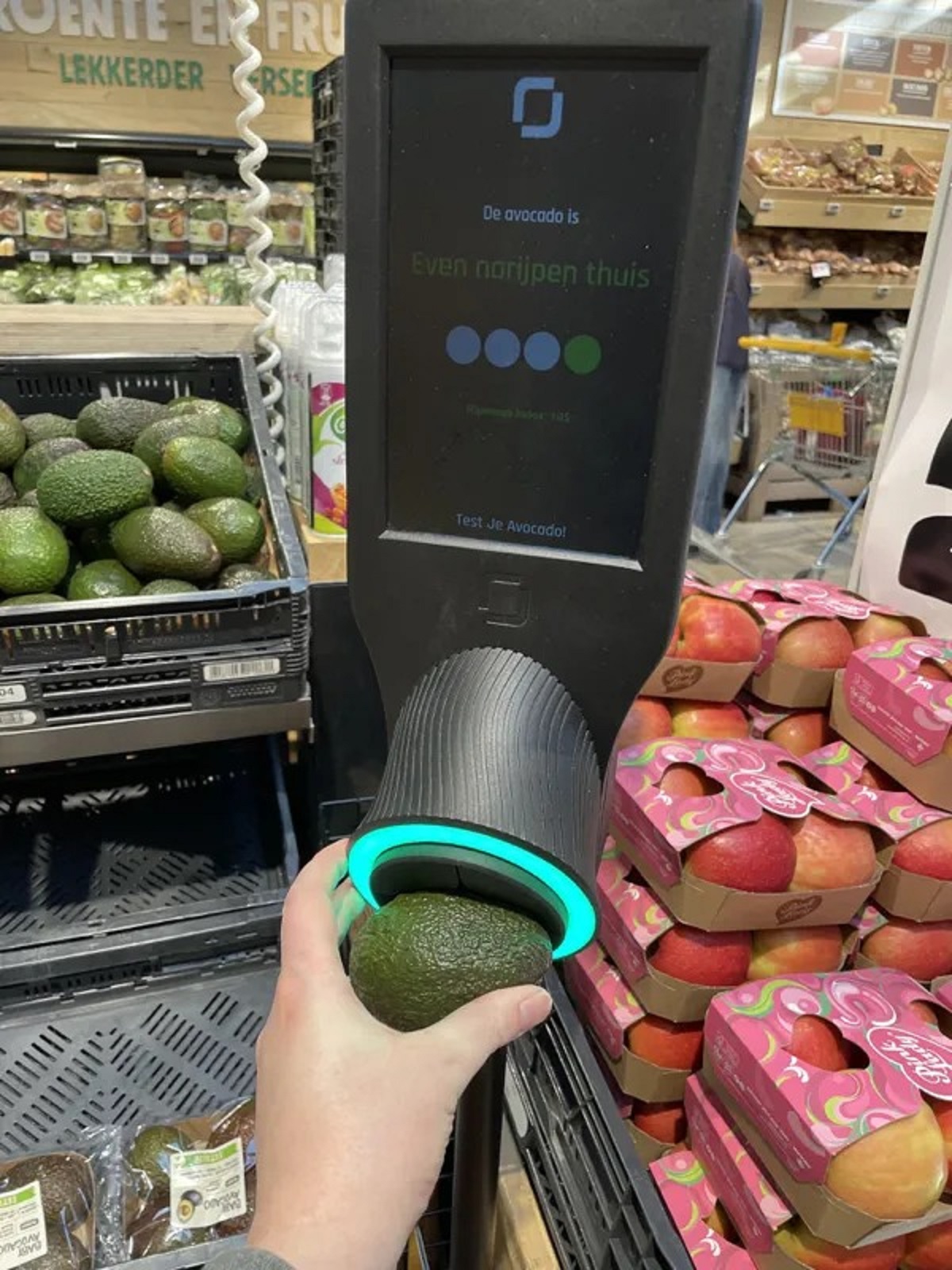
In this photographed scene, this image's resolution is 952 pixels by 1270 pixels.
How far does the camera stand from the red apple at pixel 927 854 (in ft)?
3.14

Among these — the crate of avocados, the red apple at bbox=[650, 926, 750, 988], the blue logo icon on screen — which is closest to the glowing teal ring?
the blue logo icon on screen

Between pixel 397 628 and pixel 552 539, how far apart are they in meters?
0.11

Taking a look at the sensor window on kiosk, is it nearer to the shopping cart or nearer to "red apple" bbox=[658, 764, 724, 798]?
"red apple" bbox=[658, 764, 724, 798]

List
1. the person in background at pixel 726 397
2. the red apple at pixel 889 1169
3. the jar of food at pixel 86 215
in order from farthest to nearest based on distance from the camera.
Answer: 1. the person in background at pixel 726 397
2. the jar of food at pixel 86 215
3. the red apple at pixel 889 1169

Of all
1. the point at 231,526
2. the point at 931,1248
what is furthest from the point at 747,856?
the point at 231,526

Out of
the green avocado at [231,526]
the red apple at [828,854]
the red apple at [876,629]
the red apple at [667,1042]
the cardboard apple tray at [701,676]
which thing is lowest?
the red apple at [667,1042]

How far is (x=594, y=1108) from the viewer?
817 millimetres

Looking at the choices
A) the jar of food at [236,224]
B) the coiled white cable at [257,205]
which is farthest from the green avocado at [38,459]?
the jar of food at [236,224]

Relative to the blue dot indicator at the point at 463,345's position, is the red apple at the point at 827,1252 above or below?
below

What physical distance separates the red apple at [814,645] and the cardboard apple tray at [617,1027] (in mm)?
405

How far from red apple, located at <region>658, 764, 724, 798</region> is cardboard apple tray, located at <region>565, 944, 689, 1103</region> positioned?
0.62 feet

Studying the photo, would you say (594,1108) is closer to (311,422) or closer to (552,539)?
(552,539)

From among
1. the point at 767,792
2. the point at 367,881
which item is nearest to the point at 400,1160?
the point at 367,881

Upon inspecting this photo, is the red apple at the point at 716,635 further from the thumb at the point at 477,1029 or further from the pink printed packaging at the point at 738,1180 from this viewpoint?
the thumb at the point at 477,1029
